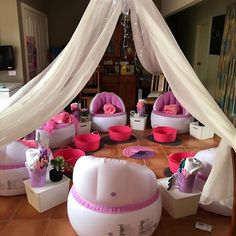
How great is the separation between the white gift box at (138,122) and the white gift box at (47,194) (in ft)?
7.10

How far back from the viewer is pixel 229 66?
4.22 meters

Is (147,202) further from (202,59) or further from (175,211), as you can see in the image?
(202,59)

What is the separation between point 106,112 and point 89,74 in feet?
7.01

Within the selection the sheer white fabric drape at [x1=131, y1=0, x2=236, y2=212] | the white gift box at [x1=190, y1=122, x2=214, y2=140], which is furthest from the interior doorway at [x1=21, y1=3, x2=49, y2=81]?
the sheer white fabric drape at [x1=131, y1=0, x2=236, y2=212]

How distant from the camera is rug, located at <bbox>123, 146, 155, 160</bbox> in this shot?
11.0ft

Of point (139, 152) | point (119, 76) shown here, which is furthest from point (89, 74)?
point (119, 76)

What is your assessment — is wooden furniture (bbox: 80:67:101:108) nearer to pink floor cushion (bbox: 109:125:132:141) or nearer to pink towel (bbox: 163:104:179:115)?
pink floor cushion (bbox: 109:125:132:141)

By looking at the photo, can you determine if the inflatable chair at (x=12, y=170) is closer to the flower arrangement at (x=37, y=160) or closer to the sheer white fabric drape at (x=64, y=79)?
the flower arrangement at (x=37, y=160)

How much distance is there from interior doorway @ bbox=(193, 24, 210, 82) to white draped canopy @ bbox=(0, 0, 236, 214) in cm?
428

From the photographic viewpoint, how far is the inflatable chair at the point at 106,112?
4105 millimetres

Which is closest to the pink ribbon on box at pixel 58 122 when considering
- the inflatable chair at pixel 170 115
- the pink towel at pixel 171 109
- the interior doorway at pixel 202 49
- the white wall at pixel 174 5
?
the inflatable chair at pixel 170 115

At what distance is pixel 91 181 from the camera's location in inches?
69.7

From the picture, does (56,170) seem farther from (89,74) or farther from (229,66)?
(229,66)

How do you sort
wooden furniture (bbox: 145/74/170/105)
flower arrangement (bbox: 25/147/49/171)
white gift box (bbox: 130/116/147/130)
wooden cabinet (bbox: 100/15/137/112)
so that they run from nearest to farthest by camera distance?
1. flower arrangement (bbox: 25/147/49/171)
2. white gift box (bbox: 130/116/147/130)
3. wooden furniture (bbox: 145/74/170/105)
4. wooden cabinet (bbox: 100/15/137/112)
